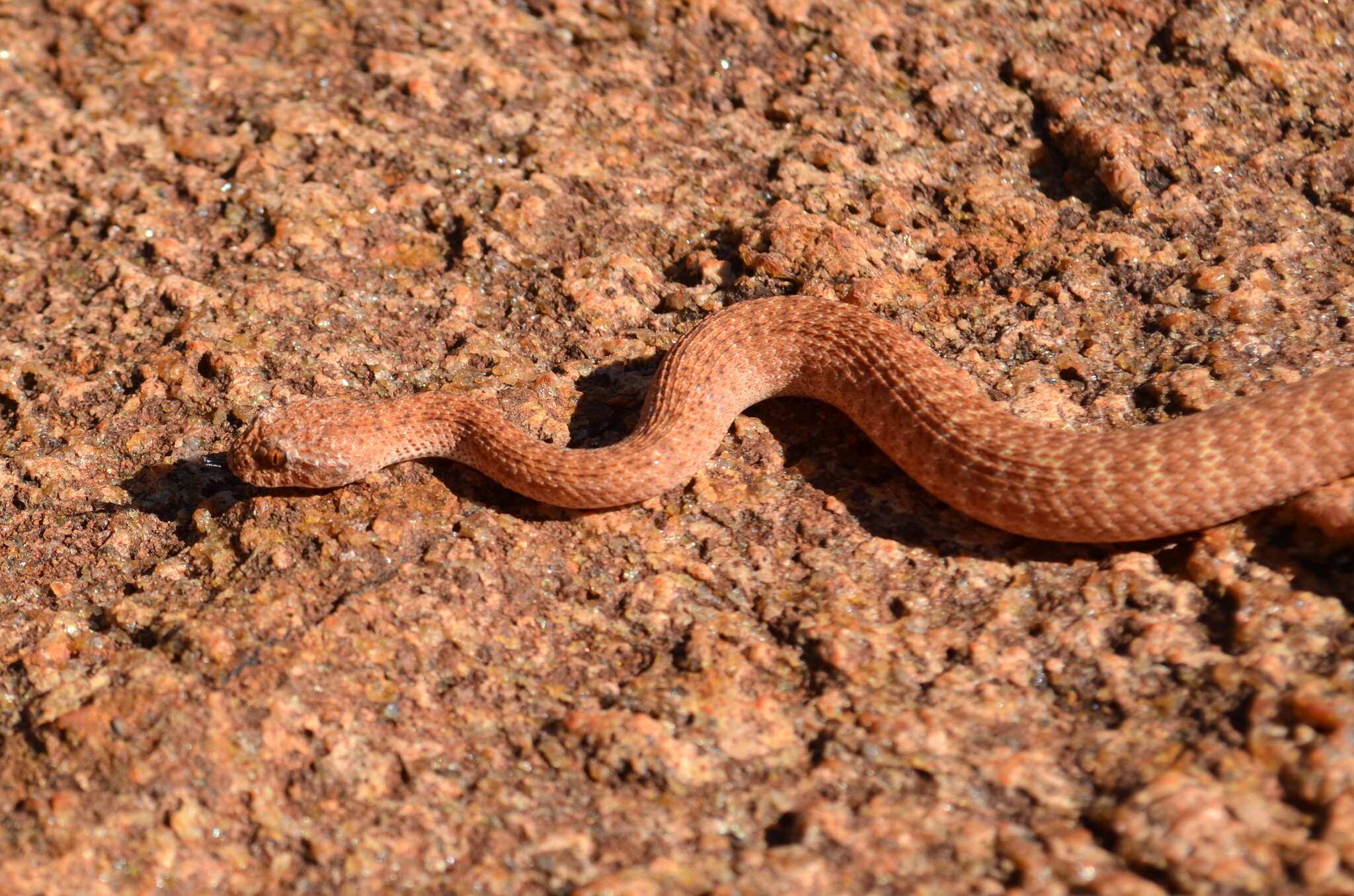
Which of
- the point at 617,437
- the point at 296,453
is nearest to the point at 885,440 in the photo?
the point at 617,437

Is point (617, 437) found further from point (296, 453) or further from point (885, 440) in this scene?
point (296, 453)

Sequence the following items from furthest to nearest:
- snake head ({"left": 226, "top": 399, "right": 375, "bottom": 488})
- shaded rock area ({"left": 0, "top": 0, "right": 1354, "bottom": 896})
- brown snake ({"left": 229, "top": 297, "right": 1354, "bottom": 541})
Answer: snake head ({"left": 226, "top": 399, "right": 375, "bottom": 488})
brown snake ({"left": 229, "top": 297, "right": 1354, "bottom": 541})
shaded rock area ({"left": 0, "top": 0, "right": 1354, "bottom": 896})

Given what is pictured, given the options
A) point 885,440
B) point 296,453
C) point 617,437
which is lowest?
point 296,453

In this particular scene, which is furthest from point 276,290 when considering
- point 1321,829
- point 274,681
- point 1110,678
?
point 1321,829

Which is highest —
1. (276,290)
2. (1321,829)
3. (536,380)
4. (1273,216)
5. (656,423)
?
(1273,216)

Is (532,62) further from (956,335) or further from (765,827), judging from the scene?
(765,827)

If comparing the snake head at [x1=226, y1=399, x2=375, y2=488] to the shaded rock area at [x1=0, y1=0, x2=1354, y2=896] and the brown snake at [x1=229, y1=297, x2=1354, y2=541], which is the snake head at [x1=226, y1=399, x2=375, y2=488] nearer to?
the brown snake at [x1=229, y1=297, x2=1354, y2=541]

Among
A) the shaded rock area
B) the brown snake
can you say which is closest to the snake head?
the brown snake
